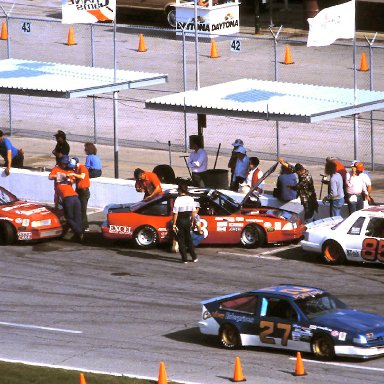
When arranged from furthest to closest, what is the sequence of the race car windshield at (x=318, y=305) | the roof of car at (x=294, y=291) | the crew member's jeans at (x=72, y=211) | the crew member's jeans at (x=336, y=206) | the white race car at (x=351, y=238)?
1. the crew member's jeans at (x=72, y=211)
2. the crew member's jeans at (x=336, y=206)
3. the white race car at (x=351, y=238)
4. the roof of car at (x=294, y=291)
5. the race car windshield at (x=318, y=305)

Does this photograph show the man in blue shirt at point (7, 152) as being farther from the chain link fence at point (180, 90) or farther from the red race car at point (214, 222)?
the red race car at point (214, 222)

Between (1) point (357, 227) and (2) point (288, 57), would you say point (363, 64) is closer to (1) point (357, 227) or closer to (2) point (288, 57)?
(2) point (288, 57)

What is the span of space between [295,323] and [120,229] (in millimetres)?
8291

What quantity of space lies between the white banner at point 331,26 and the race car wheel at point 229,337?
32.1ft

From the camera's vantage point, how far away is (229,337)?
21.8 meters

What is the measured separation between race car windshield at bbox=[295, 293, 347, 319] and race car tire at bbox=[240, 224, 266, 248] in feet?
21.6

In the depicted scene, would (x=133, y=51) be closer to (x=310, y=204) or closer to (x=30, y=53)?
(x=30, y=53)

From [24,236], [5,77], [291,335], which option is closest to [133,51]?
[5,77]

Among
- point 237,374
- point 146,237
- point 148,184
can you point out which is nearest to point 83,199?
point 148,184

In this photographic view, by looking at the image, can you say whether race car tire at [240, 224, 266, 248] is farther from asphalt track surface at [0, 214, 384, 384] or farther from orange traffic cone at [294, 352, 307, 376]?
orange traffic cone at [294, 352, 307, 376]

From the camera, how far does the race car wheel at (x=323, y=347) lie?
811 inches

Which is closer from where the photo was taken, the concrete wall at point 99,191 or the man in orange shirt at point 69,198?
the man in orange shirt at point 69,198

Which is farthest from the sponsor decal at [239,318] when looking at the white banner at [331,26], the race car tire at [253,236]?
→ the white banner at [331,26]

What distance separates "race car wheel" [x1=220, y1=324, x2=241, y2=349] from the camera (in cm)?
2169
